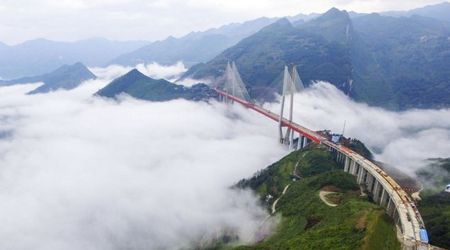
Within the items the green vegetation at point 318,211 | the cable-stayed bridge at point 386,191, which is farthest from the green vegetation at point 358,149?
the green vegetation at point 318,211

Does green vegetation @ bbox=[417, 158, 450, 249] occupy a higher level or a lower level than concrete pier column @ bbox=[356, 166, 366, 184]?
lower

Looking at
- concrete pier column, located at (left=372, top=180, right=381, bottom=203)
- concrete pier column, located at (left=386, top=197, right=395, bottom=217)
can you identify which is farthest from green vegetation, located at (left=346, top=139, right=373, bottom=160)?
concrete pier column, located at (left=386, top=197, right=395, bottom=217)

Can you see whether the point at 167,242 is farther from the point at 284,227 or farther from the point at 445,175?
the point at 445,175

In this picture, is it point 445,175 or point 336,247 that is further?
point 445,175

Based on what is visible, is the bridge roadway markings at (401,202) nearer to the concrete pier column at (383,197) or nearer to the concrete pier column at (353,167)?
the concrete pier column at (353,167)

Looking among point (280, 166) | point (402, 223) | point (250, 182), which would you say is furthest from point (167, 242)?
point (402, 223)

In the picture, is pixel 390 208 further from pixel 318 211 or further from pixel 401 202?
pixel 318 211

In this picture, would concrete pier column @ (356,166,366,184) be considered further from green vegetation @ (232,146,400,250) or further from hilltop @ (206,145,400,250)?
green vegetation @ (232,146,400,250)
